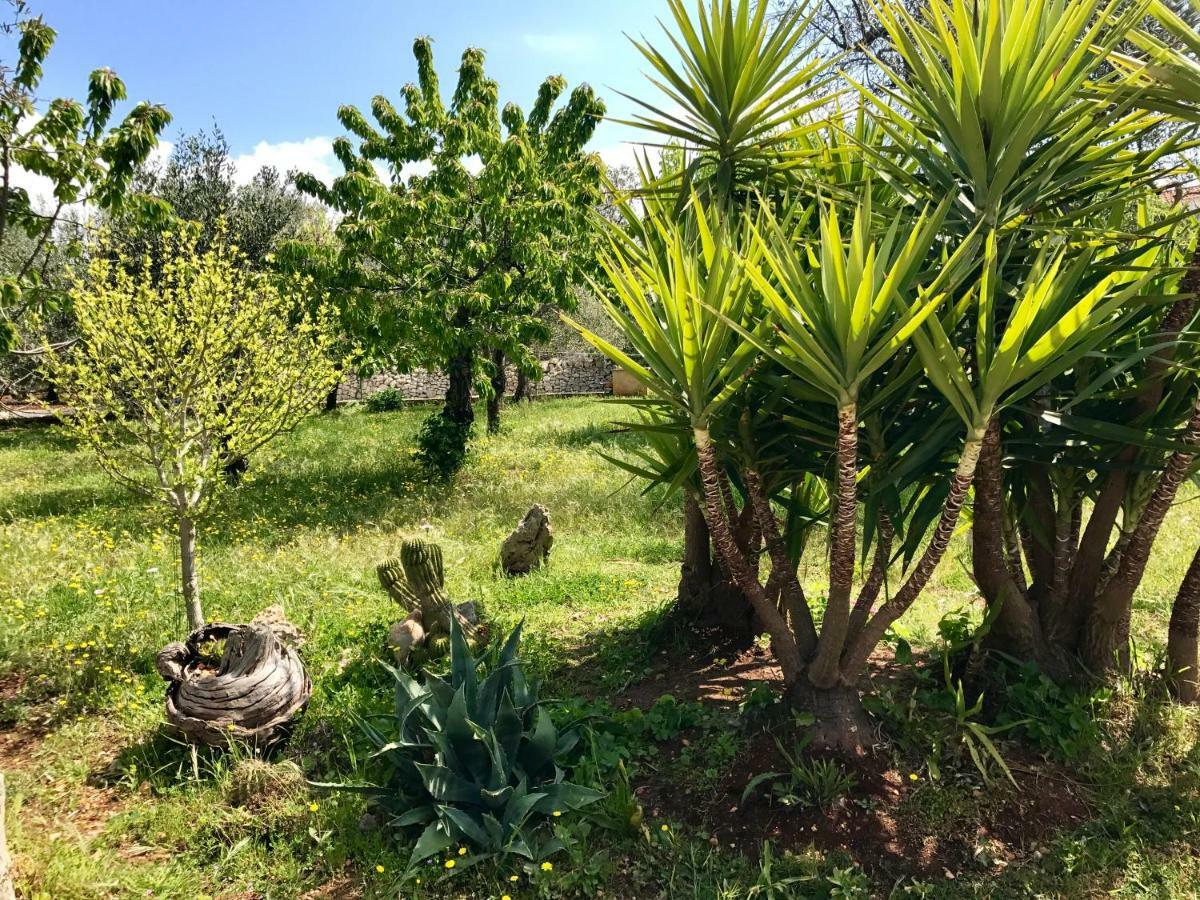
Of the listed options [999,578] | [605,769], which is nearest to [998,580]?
[999,578]

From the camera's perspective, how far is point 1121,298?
2.28 metres

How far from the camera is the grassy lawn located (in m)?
2.82

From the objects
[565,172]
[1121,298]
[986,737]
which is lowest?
[986,737]

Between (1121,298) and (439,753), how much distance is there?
295 centimetres

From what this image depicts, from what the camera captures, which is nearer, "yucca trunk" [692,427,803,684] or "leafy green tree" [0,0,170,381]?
"yucca trunk" [692,427,803,684]

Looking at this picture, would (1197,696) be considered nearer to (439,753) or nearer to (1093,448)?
(1093,448)

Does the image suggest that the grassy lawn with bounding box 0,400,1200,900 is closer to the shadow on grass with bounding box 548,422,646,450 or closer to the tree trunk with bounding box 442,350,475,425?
the tree trunk with bounding box 442,350,475,425

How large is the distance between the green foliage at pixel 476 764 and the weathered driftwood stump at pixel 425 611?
3.44ft

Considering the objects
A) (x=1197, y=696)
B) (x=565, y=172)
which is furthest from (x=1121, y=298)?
(x=565, y=172)

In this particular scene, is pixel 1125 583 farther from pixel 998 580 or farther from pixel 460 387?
pixel 460 387

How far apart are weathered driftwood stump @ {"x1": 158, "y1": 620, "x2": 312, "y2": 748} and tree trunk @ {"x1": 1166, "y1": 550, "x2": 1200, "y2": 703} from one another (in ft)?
14.1

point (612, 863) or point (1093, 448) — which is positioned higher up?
point (1093, 448)

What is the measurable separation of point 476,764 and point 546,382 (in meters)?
24.0

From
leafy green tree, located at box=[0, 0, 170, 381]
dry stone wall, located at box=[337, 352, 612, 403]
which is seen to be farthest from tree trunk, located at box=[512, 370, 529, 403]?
leafy green tree, located at box=[0, 0, 170, 381]
